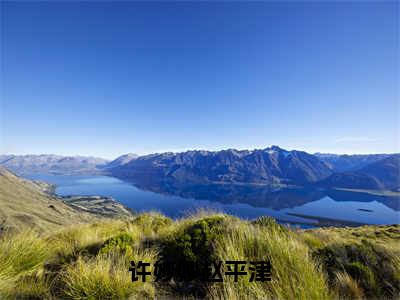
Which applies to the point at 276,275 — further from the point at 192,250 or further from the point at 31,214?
the point at 31,214

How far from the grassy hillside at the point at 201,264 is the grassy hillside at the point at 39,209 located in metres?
1.77

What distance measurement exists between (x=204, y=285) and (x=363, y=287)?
96.5 inches

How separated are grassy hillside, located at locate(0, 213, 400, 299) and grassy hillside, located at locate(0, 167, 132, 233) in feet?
5.81

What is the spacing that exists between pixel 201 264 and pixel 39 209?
307ft

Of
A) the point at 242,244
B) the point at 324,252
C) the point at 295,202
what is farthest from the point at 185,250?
the point at 295,202

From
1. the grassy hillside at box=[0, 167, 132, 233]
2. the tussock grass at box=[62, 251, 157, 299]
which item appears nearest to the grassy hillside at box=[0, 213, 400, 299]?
the tussock grass at box=[62, 251, 157, 299]

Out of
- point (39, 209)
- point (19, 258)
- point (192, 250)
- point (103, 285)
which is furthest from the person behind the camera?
point (39, 209)

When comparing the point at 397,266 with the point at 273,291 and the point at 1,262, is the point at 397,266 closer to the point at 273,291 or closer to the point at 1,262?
the point at 273,291

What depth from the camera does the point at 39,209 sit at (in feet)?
242

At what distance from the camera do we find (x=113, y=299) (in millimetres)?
2633

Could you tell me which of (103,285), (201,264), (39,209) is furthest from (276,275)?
(39,209)

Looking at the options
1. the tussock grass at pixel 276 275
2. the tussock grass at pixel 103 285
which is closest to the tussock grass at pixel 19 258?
the tussock grass at pixel 103 285

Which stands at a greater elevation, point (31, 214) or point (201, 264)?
point (201, 264)

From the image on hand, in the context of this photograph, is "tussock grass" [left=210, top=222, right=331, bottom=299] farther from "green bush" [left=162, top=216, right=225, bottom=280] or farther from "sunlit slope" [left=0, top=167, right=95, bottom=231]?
"sunlit slope" [left=0, top=167, right=95, bottom=231]
